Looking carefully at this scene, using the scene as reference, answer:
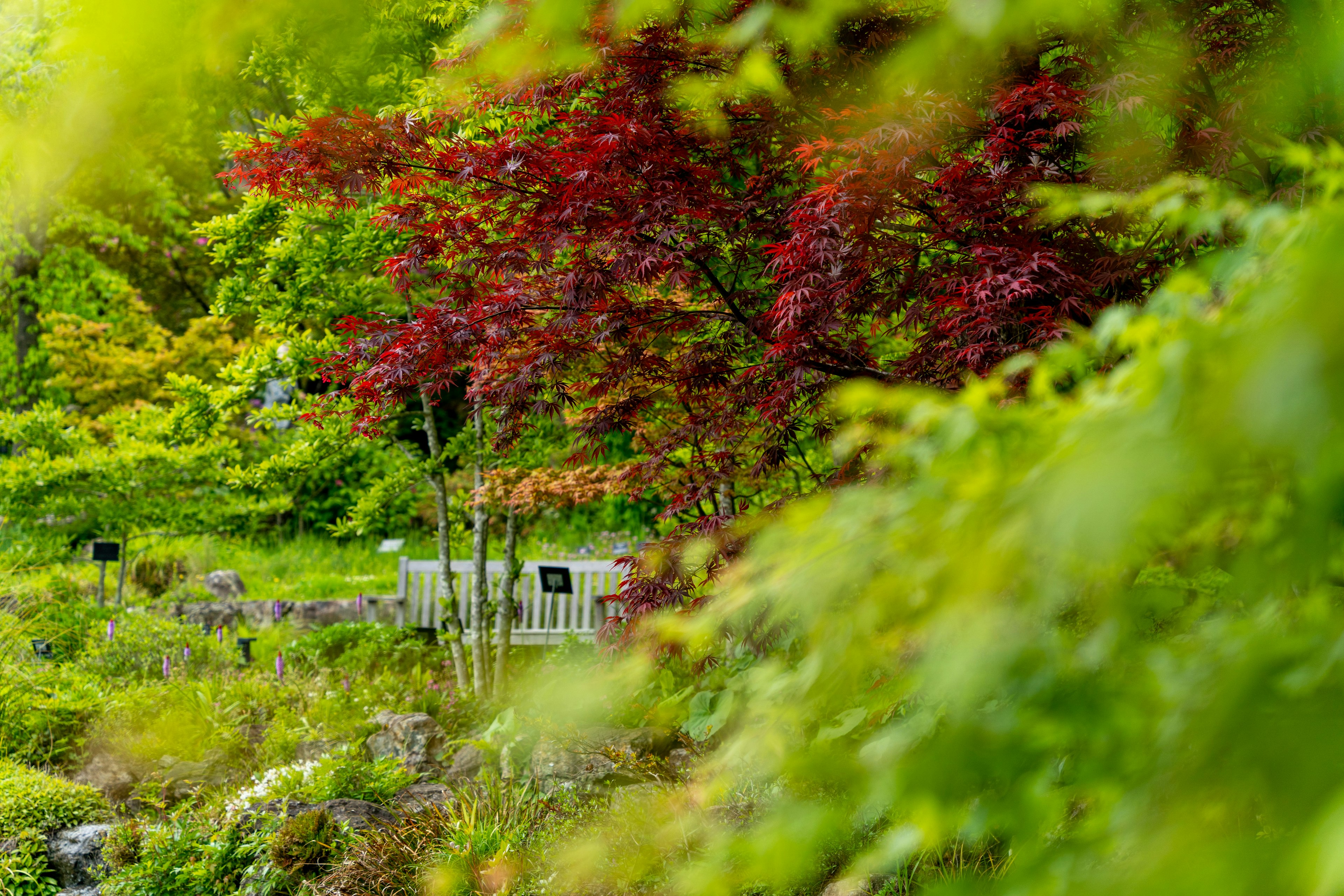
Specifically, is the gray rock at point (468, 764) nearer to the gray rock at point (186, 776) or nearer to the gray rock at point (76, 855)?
the gray rock at point (186, 776)

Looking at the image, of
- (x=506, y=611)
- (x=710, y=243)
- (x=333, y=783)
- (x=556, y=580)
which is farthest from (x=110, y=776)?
(x=710, y=243)

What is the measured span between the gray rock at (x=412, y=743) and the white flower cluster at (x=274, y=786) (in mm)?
428

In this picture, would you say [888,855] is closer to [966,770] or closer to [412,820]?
[966,770]

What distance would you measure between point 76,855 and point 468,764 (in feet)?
6.21

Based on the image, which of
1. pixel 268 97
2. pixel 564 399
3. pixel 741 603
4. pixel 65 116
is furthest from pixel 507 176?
pixel 268 97

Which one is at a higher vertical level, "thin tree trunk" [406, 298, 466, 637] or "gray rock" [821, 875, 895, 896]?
"thin tree trunk" [406, 298, 466, 637]

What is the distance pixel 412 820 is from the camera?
14.5ft

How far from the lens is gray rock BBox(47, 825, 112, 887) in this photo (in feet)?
14.8

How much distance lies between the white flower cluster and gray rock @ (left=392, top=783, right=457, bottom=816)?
1.59 feet

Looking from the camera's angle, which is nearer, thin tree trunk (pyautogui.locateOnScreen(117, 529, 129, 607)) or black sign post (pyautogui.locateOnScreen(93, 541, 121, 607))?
black sign post (pyautogui.locateOnScreen(93, 541, 121, 607))

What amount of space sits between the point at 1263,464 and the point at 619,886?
130 inches

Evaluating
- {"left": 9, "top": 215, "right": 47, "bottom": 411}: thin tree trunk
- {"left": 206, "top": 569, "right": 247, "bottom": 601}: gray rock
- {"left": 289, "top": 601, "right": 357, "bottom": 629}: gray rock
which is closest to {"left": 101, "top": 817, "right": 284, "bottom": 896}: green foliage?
{"left": 289, "top": 601, "right": 357, "bottom": 629}: gray rock

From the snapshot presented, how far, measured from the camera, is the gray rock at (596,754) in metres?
4.67

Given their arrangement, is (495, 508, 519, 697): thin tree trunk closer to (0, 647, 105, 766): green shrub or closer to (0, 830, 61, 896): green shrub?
(0, 647, 105, 766): green shrub
